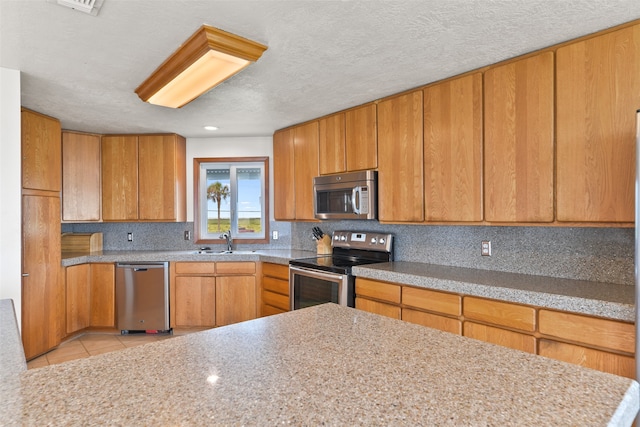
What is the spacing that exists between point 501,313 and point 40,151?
Answer: 151 inches

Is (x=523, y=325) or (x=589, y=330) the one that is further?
(x=523, y=325)

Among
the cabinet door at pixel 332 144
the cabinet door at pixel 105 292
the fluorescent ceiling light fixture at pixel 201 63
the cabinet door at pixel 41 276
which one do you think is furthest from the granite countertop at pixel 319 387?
the cabinet door at pixel 105 292

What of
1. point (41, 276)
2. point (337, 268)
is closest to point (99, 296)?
point (41, 276)

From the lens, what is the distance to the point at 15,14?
173 centimetres

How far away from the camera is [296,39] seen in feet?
6.56

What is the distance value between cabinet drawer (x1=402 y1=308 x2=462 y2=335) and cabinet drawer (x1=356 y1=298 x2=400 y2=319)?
0.22 feet

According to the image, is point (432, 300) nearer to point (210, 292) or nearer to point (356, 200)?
point (356, 200)

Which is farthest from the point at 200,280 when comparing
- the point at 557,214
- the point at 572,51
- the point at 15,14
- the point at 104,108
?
the point at 572,51

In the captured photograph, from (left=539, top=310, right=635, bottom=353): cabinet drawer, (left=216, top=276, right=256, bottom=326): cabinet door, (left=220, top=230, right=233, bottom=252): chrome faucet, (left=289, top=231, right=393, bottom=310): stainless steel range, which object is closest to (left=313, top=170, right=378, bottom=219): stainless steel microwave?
(left=289, top=231, right=393, bottom=310): stainless steel range

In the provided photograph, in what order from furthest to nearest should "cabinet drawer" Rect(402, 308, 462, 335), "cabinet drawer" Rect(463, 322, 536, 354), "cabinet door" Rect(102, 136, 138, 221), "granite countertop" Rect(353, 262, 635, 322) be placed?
"cabinet door" Rect(102, 136, 138, 221) < "cabinet drawer" Rect(402, 308, 462, 335) < "cabinet drawer" Rect(463, 322, 536, 354) < "granite countertop" Rect(353, 262, 635, 322)

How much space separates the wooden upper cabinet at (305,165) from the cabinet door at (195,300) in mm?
1239

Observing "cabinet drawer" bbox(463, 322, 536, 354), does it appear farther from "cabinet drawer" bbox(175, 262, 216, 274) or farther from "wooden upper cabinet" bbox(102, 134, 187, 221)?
"wooden upper cabinet" bbox(102, 134, 187, 221)

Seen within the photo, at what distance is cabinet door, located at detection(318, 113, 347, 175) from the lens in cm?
343

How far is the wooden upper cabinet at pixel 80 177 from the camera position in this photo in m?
3.99
